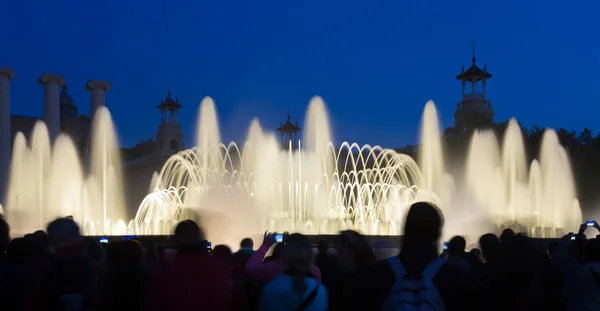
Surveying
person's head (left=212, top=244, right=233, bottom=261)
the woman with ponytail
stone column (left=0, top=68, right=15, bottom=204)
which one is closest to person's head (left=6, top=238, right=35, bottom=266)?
person's head (left=212, top=244, right=233, bottom=261)

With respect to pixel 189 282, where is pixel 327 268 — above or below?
below

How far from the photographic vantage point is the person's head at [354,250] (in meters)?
5.20

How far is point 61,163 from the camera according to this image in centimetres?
4081

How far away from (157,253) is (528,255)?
4.08 m

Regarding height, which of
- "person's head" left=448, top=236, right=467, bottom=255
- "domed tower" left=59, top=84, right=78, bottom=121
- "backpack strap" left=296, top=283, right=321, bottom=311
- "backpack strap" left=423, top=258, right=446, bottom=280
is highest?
"domed tower" left=59, top=84, right=78, bottom=121

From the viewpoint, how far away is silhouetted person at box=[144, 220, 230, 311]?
4.56m

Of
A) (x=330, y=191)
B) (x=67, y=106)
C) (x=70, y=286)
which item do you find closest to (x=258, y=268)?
(x=70, y=286)

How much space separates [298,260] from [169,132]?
74802mm

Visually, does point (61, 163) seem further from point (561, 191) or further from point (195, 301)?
point (195, 301)

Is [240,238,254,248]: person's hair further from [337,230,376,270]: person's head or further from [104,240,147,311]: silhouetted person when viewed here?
[337,230,376,270]: person's head

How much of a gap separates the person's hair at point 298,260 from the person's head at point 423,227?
40.0 inches

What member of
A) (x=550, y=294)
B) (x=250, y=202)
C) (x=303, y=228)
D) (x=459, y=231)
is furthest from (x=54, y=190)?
(x=550, y=294)

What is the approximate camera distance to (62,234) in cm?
473

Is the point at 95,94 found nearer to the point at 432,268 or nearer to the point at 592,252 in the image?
the point at 592,252
